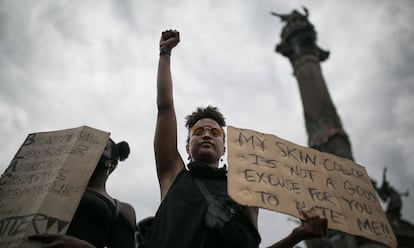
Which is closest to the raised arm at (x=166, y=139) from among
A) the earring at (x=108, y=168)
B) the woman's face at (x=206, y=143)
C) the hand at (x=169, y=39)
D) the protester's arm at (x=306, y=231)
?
the woman's face at (x=206, y=143)

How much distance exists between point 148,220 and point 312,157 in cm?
118

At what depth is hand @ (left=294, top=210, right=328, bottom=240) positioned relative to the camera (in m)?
1.50

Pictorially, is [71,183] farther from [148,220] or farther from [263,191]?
[263,191]

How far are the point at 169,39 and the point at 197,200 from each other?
1397 mm

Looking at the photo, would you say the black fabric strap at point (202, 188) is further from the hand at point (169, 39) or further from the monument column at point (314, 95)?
the monument column at point (314, 95)

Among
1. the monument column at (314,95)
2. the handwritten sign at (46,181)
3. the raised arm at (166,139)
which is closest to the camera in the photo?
the handwritten sign at (46,181)

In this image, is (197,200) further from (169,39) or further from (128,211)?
(169,39)

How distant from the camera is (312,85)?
1534cm

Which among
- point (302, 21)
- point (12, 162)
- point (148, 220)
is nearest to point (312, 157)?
point (148, 220)

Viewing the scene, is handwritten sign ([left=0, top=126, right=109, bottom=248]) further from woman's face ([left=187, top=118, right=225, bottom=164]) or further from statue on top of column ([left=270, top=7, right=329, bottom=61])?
statue on top of column ([left=270, top=7, right=329, bottom=61])

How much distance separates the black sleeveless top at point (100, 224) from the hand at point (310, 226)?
1.19 metres

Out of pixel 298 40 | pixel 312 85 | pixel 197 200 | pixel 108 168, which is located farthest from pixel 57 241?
pixel 298 40

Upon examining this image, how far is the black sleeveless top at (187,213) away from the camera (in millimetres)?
1487

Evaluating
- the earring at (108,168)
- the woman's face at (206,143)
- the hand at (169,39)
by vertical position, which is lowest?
the earring at (108,168)
